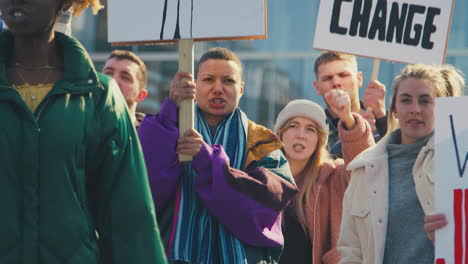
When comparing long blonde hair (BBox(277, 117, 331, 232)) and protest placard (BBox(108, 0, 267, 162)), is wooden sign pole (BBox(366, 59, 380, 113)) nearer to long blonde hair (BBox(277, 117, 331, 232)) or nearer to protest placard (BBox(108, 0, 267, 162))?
long blonde hair (BBox(277, 117, 331, 232))

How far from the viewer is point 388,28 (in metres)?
5.71

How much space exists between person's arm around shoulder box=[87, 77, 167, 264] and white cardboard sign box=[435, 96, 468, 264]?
4.62 ft

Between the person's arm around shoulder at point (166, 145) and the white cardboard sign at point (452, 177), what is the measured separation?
1103 mm

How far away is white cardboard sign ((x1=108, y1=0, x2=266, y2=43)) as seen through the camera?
4.42m

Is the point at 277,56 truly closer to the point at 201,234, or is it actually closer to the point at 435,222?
the point at 201,234

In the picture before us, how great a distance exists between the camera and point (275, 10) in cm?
1285

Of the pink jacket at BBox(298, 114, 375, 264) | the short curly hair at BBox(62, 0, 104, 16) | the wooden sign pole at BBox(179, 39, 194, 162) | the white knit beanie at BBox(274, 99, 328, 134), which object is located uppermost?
the short curly hair at BBox(62, 0, 104, 16)

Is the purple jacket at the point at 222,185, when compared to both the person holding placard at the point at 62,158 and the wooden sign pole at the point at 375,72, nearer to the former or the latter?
→ the person holding placard at the point at 62,158

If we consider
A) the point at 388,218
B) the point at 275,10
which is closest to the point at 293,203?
the point at 388,218

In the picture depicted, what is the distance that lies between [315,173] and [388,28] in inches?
44.0

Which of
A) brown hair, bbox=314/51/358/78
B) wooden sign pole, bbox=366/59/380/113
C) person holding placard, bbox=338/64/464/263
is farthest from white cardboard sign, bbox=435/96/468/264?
brown hair, bbox=314/51/358/78

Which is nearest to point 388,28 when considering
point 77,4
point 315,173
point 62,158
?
point 315,173

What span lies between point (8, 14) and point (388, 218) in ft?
6.64

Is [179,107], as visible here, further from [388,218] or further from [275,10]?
[275,10]
